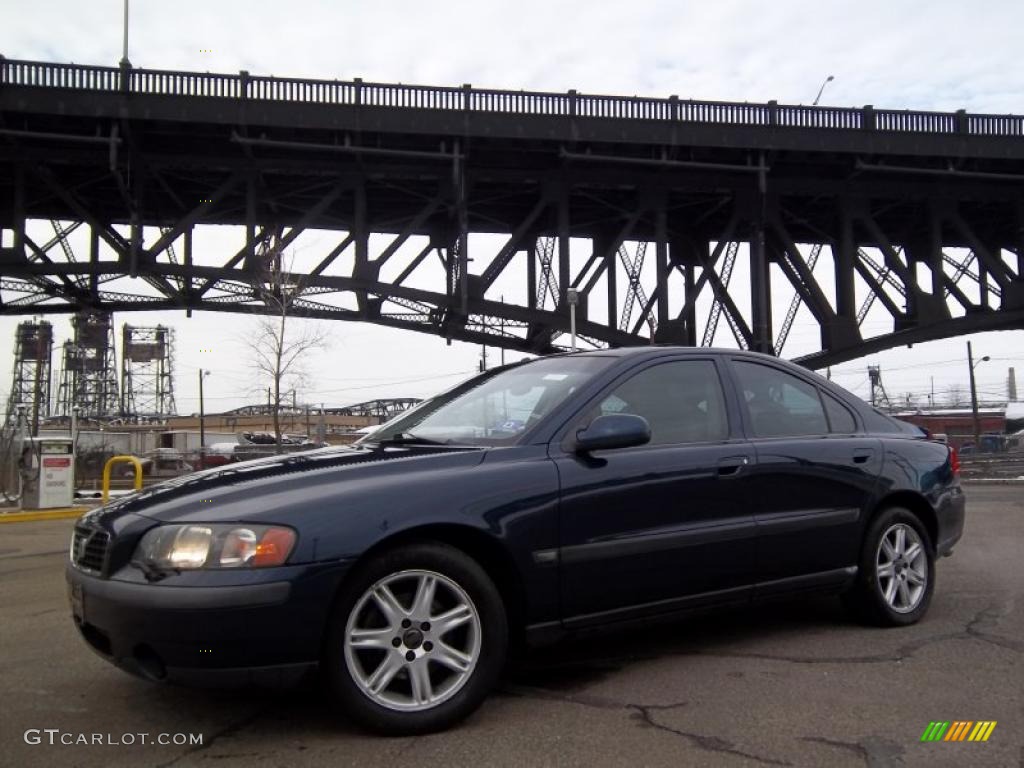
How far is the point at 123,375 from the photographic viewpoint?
308ft

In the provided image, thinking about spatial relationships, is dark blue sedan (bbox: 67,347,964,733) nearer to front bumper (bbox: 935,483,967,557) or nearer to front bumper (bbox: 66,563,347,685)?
front bumper (bbox: 66,563,347,685)

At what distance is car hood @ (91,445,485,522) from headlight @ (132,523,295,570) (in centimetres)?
5

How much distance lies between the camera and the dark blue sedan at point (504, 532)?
3219mm

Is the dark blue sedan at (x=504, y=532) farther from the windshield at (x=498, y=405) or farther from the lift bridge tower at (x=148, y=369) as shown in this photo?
the lift bridge tower at (x=148, y=369)

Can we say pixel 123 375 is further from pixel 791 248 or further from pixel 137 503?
pixel 137 503

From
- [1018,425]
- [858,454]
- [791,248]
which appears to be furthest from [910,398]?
[858,454]

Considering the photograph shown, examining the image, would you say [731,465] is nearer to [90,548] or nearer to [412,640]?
[412,640]

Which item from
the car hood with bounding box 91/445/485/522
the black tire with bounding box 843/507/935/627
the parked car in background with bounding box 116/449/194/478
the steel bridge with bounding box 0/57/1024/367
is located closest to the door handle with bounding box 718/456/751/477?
the black tire with bounding box 843/507/935/627

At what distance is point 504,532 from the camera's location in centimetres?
367

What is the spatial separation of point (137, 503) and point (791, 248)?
23.4 meters

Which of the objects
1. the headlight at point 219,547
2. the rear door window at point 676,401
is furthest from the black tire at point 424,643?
the rear door window at point 676,401

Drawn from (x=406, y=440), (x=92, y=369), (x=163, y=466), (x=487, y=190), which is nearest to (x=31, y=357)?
(x=92, y=369)

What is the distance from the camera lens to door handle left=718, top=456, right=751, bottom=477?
445 cm

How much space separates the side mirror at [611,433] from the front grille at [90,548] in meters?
2.01
